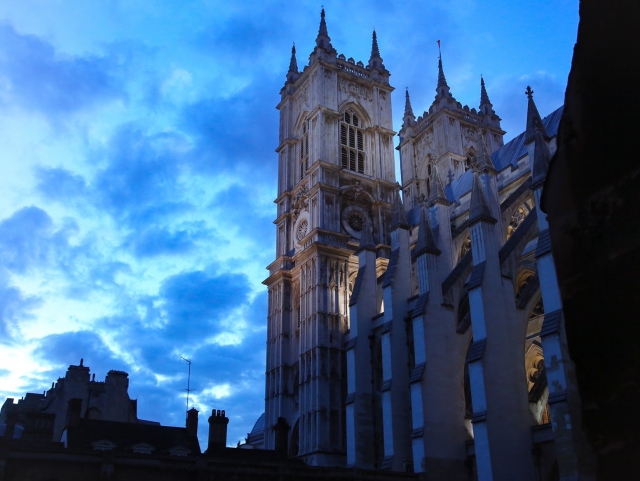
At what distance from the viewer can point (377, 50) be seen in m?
54.8

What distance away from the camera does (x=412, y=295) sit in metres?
34.4

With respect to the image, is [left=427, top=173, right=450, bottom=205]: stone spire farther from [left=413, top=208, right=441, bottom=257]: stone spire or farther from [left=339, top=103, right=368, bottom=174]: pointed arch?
[left=339, top=103, right=368, bottom=174]: pointed arch

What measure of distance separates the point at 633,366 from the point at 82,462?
2269 cm

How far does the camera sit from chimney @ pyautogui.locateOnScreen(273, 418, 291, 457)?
36909 mm

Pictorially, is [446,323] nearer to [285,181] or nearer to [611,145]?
[285,181]

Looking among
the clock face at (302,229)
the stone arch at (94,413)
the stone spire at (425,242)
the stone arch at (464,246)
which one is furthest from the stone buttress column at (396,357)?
the stone arch at (94,413)

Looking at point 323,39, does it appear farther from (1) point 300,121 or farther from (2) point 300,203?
(2) point 300,203

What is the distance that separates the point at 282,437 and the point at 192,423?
17.9 feet

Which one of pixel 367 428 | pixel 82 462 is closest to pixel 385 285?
pixel 367 428

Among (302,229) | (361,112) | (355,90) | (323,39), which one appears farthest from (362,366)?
(323,39)

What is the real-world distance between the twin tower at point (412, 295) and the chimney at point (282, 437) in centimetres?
28

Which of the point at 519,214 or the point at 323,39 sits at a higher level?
the point at 323,39

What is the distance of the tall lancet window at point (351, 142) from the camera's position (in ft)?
158

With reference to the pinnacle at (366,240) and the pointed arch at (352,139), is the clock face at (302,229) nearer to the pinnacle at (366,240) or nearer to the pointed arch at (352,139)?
the pointed arch at (352,139)
